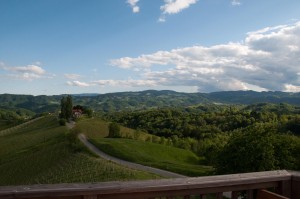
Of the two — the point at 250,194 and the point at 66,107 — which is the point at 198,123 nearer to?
the point at 66,107

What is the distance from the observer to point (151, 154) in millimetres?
61906

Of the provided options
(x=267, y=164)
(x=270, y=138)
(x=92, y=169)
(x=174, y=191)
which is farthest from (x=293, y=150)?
(x=174, y=191)

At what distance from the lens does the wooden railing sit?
11.4 ft

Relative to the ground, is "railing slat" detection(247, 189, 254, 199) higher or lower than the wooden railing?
lower

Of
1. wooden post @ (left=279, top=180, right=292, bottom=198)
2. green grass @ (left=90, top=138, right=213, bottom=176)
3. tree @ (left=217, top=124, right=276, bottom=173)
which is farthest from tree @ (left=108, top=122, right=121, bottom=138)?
wooden post @ (left=279, top=180, right=292, bottom=198)

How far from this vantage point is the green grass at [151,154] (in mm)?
50997

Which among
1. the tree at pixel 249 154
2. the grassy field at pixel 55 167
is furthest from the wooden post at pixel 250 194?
the grassy field at pixel 55 167

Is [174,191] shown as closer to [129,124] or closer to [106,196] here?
[106,196]

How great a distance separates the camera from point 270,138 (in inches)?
1313

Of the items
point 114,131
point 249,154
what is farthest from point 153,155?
point 249,154

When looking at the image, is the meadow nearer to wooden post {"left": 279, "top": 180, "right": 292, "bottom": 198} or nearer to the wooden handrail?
wooden post {"left": 279, "top": 180, "right": 292, "bottom": 198}

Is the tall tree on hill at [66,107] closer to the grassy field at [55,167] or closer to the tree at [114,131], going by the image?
the tree at [114,131]

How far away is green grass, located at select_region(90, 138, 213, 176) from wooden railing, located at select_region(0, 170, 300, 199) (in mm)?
41745

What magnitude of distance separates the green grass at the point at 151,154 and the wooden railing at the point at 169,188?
41.7 meters
